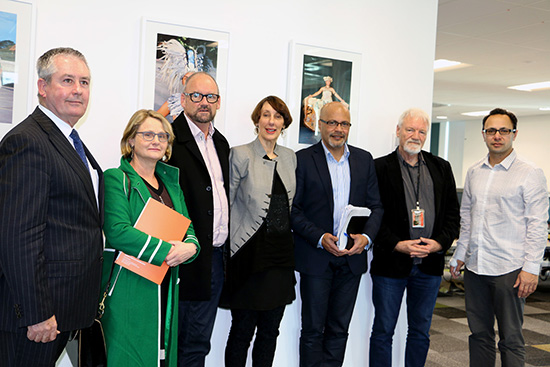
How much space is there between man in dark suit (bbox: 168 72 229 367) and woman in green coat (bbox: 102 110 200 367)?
0.43 feet

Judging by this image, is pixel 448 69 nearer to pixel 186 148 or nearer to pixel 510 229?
pixel 510 229

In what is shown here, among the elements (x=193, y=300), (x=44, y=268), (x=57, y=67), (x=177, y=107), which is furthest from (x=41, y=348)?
(x=177, y=107)

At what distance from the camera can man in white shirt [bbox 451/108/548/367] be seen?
2.93m

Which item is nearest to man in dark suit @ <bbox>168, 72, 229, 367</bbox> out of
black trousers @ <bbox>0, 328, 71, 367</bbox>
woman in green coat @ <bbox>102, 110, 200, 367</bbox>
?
woman in green coat @ <bbox>102, 110, 200, 367</bbox>

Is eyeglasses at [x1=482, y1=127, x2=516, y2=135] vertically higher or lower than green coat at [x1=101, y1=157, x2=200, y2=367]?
higher

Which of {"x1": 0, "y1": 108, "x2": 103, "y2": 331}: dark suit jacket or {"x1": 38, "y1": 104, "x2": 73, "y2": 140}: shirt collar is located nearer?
{"x1": 0, "y1": 108, "x2": 103, "y2": 331}: dark suit jacket

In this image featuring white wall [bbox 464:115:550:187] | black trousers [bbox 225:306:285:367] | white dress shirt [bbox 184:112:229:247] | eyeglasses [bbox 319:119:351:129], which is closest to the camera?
white dress shirt [bbox 184:112:229:247]

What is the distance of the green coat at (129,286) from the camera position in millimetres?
2055

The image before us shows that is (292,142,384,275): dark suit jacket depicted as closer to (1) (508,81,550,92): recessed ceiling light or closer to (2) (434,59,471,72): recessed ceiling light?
(2) (434,59,471,72): recessed ceiling light

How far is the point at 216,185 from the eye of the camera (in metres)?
2.57

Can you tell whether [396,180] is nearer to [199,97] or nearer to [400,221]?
[400,221]

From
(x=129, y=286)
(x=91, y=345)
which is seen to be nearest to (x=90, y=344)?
(x=91, y=345)

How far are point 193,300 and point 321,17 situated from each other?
207 cm

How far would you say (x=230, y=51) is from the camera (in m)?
3.11
